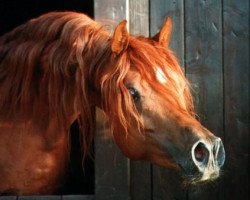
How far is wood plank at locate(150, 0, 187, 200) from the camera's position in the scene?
10.9 ft

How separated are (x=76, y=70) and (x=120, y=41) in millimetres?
266

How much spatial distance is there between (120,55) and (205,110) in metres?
0.78

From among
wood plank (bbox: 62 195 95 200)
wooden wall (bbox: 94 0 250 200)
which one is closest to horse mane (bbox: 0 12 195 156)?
wood plank (bbox: 62 195 95 200)

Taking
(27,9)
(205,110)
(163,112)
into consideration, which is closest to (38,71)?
(163,112)

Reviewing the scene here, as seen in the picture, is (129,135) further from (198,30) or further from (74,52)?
(198,30)

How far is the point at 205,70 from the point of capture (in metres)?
3.39

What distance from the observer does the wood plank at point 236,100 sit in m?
3.41

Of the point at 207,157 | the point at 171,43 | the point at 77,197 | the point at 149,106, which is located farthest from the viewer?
the point at 171,43

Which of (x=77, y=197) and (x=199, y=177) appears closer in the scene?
(x=199, y=177)

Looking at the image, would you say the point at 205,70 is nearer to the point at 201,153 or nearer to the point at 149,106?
the point at 149,106

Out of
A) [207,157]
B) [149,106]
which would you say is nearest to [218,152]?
[207,157]

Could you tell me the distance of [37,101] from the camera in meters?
3.12

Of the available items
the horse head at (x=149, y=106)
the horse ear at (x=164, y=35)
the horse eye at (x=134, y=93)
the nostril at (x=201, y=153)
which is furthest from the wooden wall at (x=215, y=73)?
the nostril at (x=201, y=153)

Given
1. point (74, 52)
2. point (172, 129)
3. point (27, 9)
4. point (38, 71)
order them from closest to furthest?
point (172, 129)
point (74, 52)
point (38, 71)
point (27, 9)
